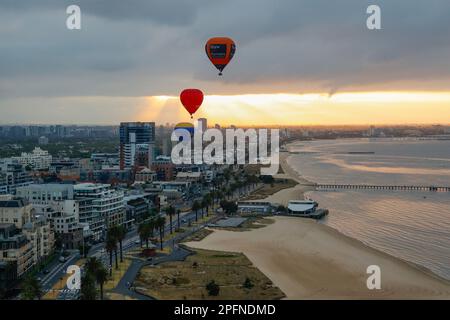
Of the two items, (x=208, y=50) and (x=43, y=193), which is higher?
(x=208, y=50)

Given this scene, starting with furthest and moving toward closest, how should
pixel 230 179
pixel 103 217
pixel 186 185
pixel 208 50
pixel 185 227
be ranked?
pixel 230 179 → pixel 186 185 → pixel 185 227 → pixel 103 217 → pixel 208 50

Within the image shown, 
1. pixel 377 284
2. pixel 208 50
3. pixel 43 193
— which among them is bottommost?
pixel 377 284

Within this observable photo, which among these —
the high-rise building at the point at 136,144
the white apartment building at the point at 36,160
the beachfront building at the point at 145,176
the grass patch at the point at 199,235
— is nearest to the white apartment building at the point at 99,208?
the grass patch at the point at 199,235

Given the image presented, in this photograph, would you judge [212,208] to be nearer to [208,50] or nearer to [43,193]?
[43,193]

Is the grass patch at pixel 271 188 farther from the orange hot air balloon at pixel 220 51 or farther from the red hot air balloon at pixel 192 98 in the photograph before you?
the orange hot air balloon at pixel 220 51

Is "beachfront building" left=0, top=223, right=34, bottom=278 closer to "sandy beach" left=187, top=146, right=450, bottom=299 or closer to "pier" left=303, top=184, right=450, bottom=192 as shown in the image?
"sandy beach" left=187, top=146, right=450, bottom=299
